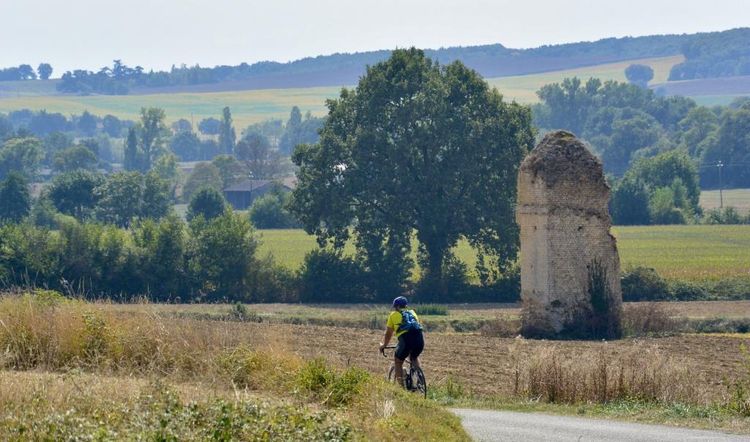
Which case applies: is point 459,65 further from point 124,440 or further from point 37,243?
point 124,440

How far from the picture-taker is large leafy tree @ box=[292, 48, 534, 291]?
56.6m

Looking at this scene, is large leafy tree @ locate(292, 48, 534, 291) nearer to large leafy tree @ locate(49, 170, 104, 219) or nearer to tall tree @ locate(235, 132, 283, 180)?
large leafy tree @ locate(49, 170, 104, 219)

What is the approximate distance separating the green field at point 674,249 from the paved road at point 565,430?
3570cm

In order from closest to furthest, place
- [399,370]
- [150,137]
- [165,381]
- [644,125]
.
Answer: [165,381], [399,370], [644,125], [150,137]

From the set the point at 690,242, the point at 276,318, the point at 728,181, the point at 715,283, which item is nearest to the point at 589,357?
the point at 276,318

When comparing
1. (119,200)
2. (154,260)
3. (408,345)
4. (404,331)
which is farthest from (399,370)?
(119,200)

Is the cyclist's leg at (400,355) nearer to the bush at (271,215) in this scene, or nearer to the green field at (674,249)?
the green field at (674,249)

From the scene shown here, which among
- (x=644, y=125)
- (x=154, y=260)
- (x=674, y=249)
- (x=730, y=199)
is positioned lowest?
(x=730, y=199)

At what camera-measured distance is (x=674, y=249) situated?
234ft

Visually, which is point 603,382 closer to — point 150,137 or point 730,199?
point 730,199

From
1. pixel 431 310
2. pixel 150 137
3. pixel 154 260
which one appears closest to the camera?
pixel 431 310

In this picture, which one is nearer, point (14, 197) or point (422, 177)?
point (422, 177)

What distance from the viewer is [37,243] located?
5488 centimetres

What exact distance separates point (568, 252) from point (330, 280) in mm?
18380
